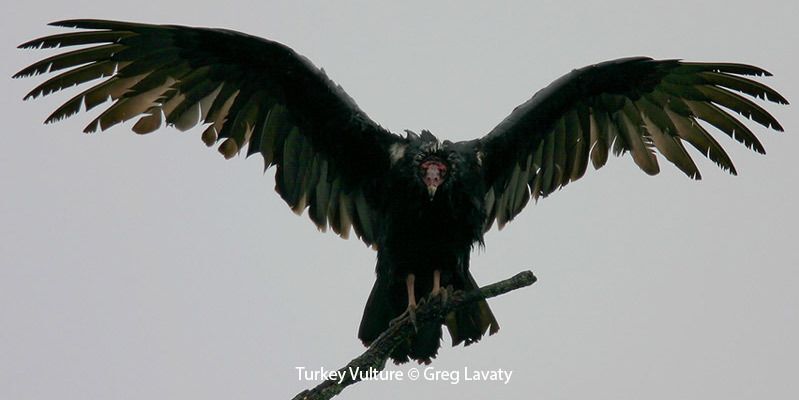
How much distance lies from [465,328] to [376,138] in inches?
50.6

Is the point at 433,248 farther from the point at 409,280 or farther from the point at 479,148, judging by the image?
the point at 479,148

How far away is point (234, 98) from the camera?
7.50m

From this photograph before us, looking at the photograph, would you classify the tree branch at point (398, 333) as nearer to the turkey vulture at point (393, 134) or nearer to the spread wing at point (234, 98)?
the turkey vulture at point (393, 134)

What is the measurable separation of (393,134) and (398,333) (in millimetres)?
1440

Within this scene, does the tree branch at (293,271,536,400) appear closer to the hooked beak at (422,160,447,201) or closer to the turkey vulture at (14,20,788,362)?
the turkey vulture at (14,20,788,362)

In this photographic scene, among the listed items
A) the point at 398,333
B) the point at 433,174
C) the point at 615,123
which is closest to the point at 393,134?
the point at 433,174

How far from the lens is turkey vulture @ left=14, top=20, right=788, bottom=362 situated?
7.06m

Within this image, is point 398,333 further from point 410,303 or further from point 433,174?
point 433,174

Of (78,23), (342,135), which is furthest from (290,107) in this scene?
(78,23)

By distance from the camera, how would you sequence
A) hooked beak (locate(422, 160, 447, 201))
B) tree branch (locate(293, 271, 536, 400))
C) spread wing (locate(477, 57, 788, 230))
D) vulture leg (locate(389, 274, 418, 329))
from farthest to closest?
spread wing (locate(477, 57, 788, 230))
hooked beak (locate(422, 160, 447, 201))
vulture leg (locate(389, 274, 418, 329))
tree branch (locate(293, 271, 536, 400))

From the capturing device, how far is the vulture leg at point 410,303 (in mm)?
6648

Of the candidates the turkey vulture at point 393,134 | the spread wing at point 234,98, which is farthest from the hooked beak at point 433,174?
the spread wing at point 234,98

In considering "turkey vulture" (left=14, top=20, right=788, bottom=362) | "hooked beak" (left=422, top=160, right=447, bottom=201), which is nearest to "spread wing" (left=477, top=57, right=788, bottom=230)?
"turkey vulture" (left=14, top=20, right=788, bottom=362)

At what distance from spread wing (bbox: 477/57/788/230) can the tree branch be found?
46.6 inches
